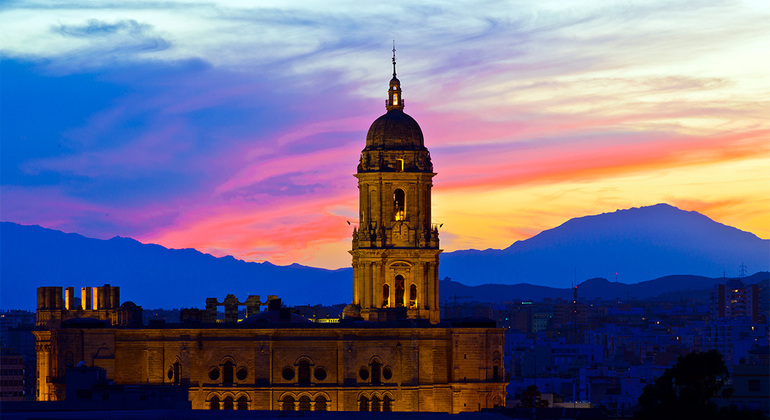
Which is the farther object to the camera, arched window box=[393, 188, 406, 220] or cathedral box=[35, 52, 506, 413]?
arched window box=[393, 188, 406, 220]

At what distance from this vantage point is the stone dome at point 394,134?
5384 inches

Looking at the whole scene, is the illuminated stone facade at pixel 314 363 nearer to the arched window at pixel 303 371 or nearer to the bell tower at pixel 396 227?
the arched window at pixel 303 371

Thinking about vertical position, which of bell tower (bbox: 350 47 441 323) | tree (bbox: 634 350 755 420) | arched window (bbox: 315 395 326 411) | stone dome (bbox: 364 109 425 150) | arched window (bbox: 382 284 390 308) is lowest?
arched window (bbox: 315 395 326 411)

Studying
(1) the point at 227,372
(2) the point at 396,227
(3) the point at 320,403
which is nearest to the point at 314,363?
(3) the point at 320,403

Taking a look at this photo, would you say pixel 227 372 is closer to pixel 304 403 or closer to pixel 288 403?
pixel 288 403

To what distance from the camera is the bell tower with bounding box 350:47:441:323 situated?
13625 cm

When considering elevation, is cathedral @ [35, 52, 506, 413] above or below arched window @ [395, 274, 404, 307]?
below

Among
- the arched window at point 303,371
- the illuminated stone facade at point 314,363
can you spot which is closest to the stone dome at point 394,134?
the illuminated stone facade at point 314,363

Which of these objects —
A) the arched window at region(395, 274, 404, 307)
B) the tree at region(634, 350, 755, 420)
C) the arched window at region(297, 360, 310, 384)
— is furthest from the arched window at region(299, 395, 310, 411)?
the tree at region(634, 350, 755, 420)

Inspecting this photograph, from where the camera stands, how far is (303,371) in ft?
411

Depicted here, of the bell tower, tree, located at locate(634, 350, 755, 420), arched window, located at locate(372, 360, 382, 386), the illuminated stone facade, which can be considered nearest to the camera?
tree, located at locate(634, 350, 755, 420)

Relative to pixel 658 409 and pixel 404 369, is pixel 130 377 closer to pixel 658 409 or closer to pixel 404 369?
pixel 404 369

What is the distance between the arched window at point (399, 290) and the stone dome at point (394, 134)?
8.82m

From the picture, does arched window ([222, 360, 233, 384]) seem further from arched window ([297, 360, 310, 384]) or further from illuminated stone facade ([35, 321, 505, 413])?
arched window ([297, 360, 310, 384])
